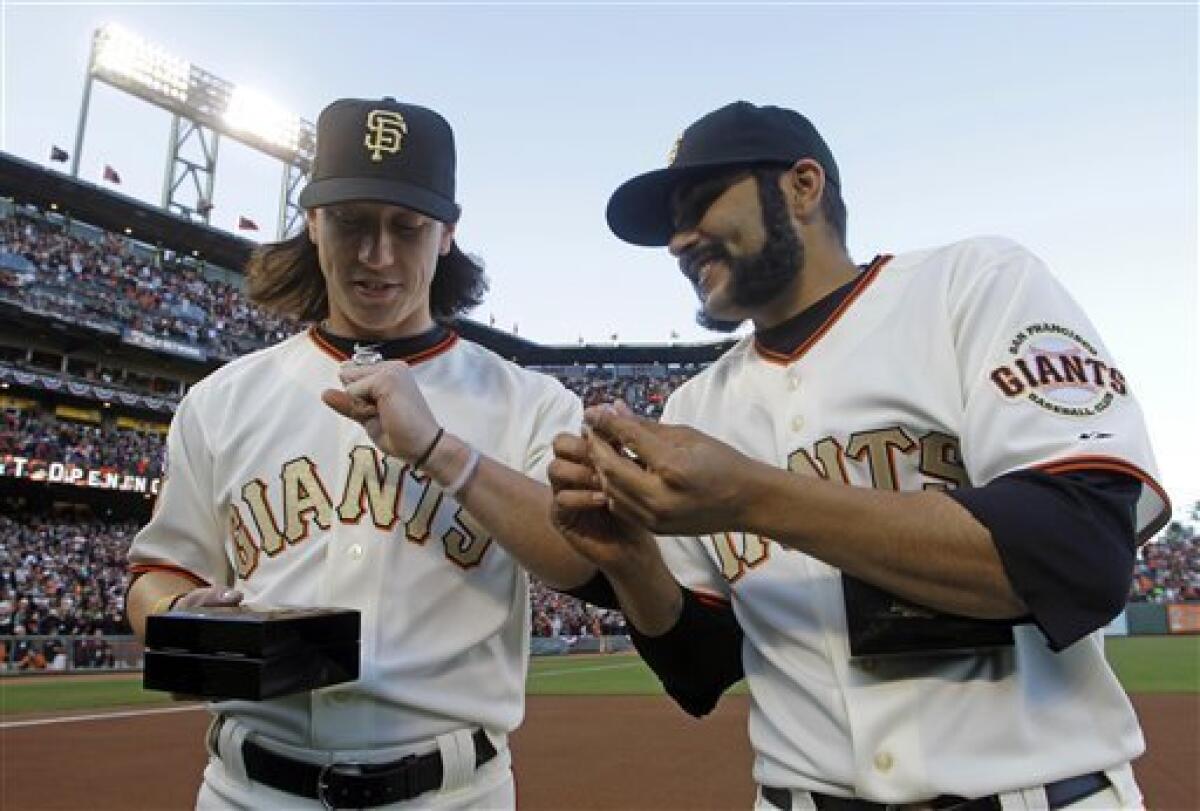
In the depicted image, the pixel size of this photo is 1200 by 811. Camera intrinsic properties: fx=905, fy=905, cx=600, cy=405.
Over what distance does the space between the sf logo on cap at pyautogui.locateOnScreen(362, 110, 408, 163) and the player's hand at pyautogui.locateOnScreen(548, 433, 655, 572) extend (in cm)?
95

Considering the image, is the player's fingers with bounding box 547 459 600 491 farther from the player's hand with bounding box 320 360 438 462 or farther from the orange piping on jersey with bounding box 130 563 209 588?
the orange piping on jersey with bounding box 130 563 209 588

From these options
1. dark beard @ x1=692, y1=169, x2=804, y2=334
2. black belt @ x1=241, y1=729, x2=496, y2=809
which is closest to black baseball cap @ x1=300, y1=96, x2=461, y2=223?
dark beard @ x1=692, y1=169, x2=804, y2=334

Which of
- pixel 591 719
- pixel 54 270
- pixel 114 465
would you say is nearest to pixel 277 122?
pixel 54 270

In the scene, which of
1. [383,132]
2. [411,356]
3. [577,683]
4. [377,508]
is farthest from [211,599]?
[577,683]

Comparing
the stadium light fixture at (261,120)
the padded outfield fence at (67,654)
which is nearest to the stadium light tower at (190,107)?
the stadium light fixture at (261,120)

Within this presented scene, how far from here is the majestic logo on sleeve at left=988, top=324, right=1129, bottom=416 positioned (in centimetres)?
147

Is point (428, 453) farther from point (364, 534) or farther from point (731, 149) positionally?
point (731, 149)

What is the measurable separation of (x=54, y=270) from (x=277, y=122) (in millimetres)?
12327

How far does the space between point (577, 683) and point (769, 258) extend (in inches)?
610

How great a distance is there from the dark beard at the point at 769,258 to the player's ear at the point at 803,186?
0.03 meters

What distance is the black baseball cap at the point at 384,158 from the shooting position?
6.66ft

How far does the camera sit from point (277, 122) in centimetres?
3791

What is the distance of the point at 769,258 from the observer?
1972 millimetres

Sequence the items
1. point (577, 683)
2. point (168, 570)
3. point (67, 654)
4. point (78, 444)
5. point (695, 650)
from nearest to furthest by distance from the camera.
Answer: point (695, 650)
point (168, 570)
point (577, 683)
point (67, 654)
point (78, 444)
